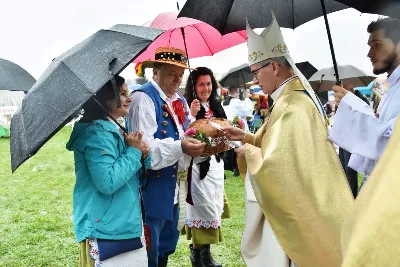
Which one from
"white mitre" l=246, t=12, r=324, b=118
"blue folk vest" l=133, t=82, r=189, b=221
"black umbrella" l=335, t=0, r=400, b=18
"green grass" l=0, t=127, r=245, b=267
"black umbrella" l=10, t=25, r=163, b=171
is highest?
"black umbrella" l=335, t=0, r=400, b=18

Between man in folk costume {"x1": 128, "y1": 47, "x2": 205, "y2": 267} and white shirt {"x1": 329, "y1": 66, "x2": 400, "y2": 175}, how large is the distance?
103 cm

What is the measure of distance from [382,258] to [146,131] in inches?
94.3

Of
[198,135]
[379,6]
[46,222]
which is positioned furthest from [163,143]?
[46,222]

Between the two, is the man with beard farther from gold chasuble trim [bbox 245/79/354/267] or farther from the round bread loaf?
the round bread loaf

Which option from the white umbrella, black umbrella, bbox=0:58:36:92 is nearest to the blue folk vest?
black umbrella, bbox=0:58:36:92

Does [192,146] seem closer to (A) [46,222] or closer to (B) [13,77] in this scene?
(B) [13,77]

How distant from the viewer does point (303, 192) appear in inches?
85.4

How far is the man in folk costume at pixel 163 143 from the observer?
287cm

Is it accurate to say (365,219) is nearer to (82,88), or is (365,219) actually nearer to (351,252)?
(351,252)

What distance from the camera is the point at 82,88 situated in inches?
76.2

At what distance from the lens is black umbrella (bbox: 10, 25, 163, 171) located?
6.15 ft

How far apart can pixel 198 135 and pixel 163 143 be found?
0.84 ft

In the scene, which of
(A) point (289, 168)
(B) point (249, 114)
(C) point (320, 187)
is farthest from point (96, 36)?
(B) point (249, 114)

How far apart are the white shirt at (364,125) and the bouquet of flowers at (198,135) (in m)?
0.94
